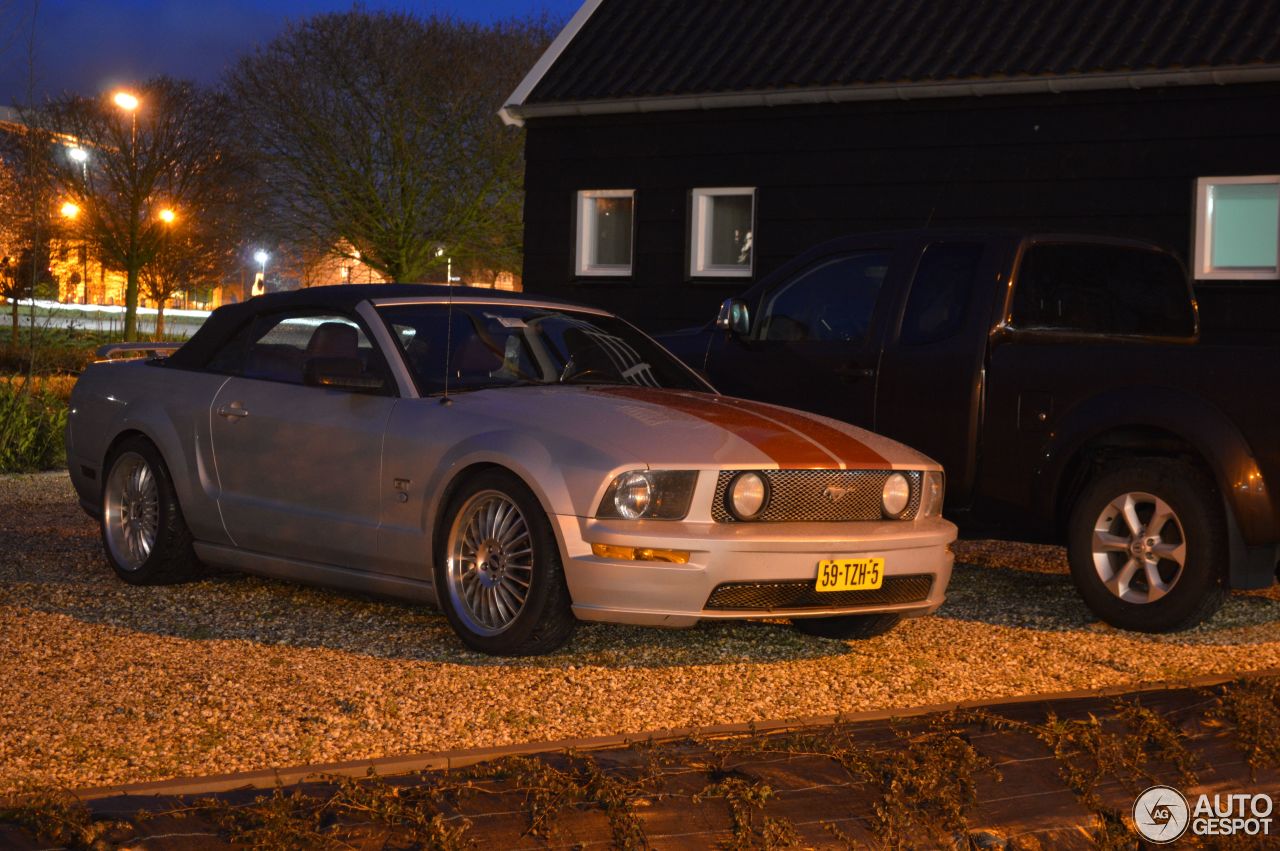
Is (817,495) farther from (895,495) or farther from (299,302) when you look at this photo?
(299,302)

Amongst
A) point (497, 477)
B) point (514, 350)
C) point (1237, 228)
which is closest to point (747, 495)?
point (497, 477)

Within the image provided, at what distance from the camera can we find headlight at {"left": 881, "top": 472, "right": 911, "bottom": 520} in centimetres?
687

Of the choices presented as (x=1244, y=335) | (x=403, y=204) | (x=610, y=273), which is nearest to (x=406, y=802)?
(x=1244, y=335)

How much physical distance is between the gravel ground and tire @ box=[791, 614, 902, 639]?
100 mm

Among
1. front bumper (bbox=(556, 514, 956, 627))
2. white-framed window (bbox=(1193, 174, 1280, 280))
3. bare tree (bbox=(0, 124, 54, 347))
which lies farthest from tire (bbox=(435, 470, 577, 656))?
bare tree (bbox=(0, 124, 54, 347))

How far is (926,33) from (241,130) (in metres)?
27.7

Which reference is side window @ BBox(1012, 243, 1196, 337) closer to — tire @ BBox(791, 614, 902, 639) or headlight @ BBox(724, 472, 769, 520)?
tire @ BBox(791, 614, 902, 639)

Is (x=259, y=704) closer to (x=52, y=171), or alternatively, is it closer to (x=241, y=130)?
(x=241, y=130)

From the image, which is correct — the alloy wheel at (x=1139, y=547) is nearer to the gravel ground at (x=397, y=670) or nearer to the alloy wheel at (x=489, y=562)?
the gravel ground at (x=397, y=670)

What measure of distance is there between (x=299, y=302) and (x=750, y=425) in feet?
7.86

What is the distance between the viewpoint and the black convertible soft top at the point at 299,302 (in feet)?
25.2

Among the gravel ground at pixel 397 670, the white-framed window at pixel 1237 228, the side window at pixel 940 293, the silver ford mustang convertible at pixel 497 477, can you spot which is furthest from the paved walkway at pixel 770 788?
the white-framed window at pixel 1237 228

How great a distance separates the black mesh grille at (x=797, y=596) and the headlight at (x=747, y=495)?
0.89ft

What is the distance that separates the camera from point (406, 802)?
165 inches
